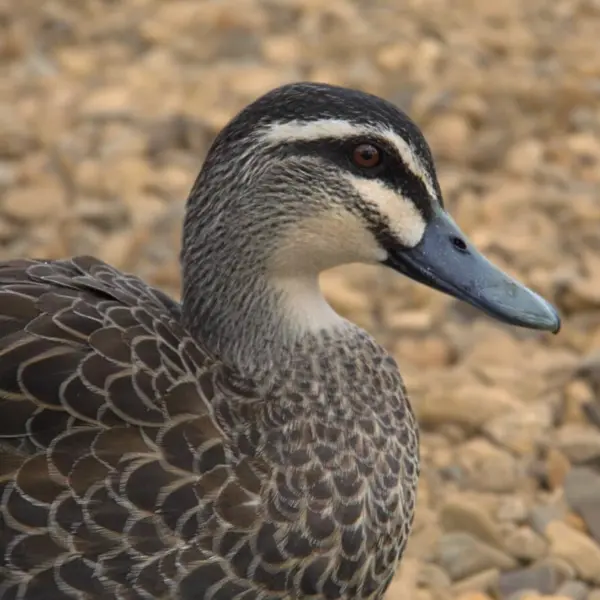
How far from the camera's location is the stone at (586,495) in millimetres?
2947

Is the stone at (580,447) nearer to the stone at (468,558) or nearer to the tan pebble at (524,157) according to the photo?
the stone at (468,558)

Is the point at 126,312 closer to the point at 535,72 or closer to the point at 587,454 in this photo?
the point at 587,454

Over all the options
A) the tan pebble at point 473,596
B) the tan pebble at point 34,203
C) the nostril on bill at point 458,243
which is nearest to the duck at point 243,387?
the nostril on bill at point 458,243

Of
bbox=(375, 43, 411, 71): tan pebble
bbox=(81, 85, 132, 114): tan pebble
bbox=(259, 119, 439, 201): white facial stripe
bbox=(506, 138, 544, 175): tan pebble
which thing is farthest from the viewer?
bbox=(375, 43, 411, 71): tan pebble

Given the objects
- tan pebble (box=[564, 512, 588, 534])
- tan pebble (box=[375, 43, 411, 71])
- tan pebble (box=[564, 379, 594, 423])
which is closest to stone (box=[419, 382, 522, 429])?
tan pebble (box=[564, 379, 594, 423])

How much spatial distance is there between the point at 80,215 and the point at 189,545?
2.11m

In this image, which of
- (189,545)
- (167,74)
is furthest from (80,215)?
(189,545)

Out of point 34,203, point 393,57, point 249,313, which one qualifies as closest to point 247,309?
point 249,313

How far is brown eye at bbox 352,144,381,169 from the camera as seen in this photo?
2.14 meters

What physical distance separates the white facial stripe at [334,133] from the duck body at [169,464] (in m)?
0.38

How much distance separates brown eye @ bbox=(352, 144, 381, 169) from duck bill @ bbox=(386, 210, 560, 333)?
0.53 feet

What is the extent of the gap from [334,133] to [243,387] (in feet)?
1.53

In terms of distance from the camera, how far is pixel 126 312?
7.28ft

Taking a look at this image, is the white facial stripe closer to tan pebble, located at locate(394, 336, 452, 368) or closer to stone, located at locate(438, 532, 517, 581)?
stone, located at locate(438, 532, 517, 581)
